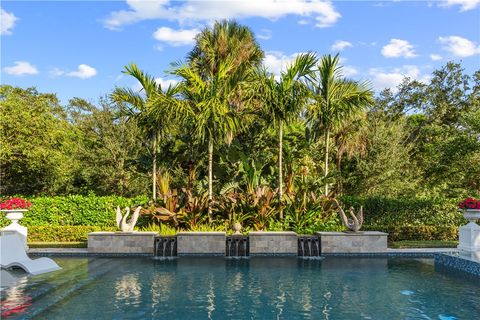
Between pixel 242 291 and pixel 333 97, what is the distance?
34.8 feet

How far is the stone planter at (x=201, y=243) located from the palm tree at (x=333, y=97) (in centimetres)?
506

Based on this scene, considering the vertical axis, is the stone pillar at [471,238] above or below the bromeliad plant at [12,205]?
below

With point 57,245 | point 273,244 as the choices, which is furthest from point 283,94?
point 57,245

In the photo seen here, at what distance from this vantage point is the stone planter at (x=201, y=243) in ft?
46.0

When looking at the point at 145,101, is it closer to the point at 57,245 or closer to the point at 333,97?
the point at 57,245

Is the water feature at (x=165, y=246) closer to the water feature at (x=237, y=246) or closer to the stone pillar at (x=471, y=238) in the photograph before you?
the water feature at (x=237, y=246)

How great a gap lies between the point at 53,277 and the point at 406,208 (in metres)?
14.6

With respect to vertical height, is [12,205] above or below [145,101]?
below

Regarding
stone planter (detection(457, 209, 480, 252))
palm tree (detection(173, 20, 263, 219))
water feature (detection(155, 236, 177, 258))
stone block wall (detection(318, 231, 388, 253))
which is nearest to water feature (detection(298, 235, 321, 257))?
stone block wall (detection(318, 231, 388, 253))

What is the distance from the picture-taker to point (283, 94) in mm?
15703

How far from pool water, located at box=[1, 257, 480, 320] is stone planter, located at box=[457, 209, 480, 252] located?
135cm

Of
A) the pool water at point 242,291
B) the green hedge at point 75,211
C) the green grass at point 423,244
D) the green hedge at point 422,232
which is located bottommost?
the pool water at point 242,291

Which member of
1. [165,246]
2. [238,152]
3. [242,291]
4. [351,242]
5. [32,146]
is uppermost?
[32,146]

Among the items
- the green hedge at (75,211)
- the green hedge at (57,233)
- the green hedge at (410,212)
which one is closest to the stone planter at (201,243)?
the green hedge at (57,233)
